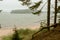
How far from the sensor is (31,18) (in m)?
11.4

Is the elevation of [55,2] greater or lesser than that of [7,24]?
greater

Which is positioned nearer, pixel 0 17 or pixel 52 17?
pixel 52 17

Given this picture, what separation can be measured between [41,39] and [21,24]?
6882 mm

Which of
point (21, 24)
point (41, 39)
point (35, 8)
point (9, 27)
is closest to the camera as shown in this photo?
point (41, 39)

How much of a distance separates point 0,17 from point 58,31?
6.71m

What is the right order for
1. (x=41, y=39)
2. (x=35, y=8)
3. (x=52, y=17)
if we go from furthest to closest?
(x=52, y=17)
(x=35, y=8)
(x=41, y=39)

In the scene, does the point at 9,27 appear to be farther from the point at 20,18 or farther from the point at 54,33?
the point at 54,33

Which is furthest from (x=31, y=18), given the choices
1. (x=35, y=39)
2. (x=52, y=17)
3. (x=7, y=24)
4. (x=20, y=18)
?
(x=35, y=39)

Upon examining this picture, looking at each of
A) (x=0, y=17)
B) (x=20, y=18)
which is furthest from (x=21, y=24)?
(x=0, y=17)

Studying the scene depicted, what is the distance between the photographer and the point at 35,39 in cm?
572

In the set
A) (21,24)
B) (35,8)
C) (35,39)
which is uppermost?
(35,8)

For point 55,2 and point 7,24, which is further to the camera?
point 7,24

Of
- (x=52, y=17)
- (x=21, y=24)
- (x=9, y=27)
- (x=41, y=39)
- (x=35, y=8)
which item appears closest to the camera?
(x=41, y=39)

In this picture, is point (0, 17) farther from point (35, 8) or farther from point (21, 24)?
point (35, 8)
